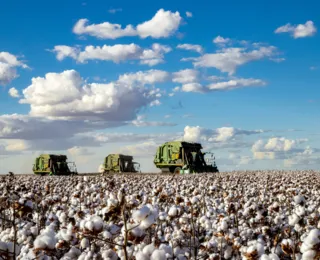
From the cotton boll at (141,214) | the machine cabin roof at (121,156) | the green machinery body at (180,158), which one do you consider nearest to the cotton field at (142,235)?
the cotton boll at (141,214)

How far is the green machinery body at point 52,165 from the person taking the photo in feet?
175

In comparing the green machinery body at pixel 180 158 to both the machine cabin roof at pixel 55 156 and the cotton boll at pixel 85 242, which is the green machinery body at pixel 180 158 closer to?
the machine cabin roof at pixel 55 156

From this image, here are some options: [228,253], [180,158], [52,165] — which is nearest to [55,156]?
[52,165]

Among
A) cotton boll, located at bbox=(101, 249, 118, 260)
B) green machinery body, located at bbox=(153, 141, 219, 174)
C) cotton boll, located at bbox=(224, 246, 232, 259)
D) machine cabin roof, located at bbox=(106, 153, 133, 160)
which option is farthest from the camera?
machine cabin roof, located at bbox=(106, 153, 133, 160)

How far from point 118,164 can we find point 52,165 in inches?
312

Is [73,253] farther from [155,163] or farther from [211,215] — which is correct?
[155,163]

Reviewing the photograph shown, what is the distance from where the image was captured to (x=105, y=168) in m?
54.2

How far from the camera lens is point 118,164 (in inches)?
2077

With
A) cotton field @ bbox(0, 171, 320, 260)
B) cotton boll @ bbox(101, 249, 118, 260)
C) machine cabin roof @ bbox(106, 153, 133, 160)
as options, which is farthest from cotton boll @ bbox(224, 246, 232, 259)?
machine cabin roof @ bbox(106, 153, 133, 160)

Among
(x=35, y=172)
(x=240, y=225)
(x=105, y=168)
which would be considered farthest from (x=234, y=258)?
(x=35, y=172)

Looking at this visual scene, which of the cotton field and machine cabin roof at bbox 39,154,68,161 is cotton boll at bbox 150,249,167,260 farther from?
machine cabin roof at bbox 39,154,68,161

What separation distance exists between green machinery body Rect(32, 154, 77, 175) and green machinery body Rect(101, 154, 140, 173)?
157 inches

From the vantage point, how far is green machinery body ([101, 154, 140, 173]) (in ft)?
173

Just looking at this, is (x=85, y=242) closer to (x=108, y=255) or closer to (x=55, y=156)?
(x=108, y=255)
